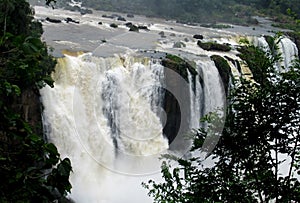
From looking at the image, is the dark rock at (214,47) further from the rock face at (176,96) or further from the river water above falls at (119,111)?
the rock face at (176,96)

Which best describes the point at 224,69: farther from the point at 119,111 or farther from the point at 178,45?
the point at 119,111

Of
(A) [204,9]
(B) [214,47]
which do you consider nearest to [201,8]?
(A) [204,9]

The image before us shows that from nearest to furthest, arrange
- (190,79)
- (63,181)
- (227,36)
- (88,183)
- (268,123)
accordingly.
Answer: (63,181) → (268,123) → (88,183) → (190,79) → (227,36)

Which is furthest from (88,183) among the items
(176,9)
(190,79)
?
(176,9)

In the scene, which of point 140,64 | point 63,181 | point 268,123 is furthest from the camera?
point 140,64

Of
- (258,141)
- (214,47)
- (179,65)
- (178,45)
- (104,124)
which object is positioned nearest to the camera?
(258,141)

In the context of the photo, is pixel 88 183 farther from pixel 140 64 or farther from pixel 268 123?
pixel 268 123

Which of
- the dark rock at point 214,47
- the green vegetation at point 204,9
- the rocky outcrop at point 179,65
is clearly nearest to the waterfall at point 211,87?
the rocky outcrop at point 179,65

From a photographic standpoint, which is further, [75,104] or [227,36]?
[227,36]
